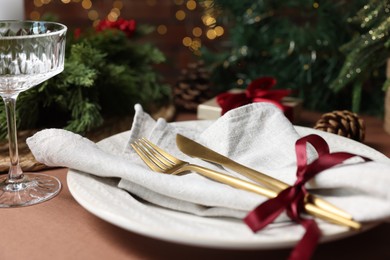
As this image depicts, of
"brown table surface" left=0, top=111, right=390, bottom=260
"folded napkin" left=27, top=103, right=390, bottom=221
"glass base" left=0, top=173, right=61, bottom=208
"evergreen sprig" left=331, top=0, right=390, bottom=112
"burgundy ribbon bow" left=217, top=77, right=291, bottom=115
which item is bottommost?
"glass base" left=0, top=173, right=61, bottom=208

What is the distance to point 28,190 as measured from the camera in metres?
0.67

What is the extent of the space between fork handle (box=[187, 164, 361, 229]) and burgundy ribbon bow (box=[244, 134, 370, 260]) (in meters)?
0.01

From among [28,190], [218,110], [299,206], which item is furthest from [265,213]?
[218,110]

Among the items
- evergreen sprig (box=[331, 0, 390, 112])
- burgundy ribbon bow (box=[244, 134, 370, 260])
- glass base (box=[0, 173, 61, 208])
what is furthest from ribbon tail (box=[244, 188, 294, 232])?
evergreen sprig (box=[331, 0, 390, 112])

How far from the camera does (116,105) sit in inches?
37.5

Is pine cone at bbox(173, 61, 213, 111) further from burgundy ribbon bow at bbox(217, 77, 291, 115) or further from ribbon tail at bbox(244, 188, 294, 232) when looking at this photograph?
ribbon tail at bbox(244, 188, 294, 232)

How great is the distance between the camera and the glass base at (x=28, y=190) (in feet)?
2.09

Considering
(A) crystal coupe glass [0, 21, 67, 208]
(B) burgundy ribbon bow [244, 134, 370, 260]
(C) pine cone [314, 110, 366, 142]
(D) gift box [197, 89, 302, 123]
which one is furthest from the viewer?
(D) gift box [197, 89, 302, 123]

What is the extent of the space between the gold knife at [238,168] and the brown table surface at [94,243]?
0.05 m

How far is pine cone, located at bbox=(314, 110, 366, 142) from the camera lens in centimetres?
82

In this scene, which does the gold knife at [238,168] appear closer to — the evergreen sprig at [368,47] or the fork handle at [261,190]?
the fork handle at [261,190]

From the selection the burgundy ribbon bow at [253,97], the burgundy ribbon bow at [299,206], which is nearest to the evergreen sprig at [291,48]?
the burgundy ribbon bow at [253,97]

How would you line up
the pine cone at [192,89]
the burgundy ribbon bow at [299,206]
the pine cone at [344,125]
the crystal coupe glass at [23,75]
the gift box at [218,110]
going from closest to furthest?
the burgundy ribbon bow at [299,206]
the crystal coupe glass at [23,75]
the pine cone at [344,125]
the gift box at [218,110]
the pine cone at [192,89]

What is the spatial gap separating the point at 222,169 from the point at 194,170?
0.15 ft
